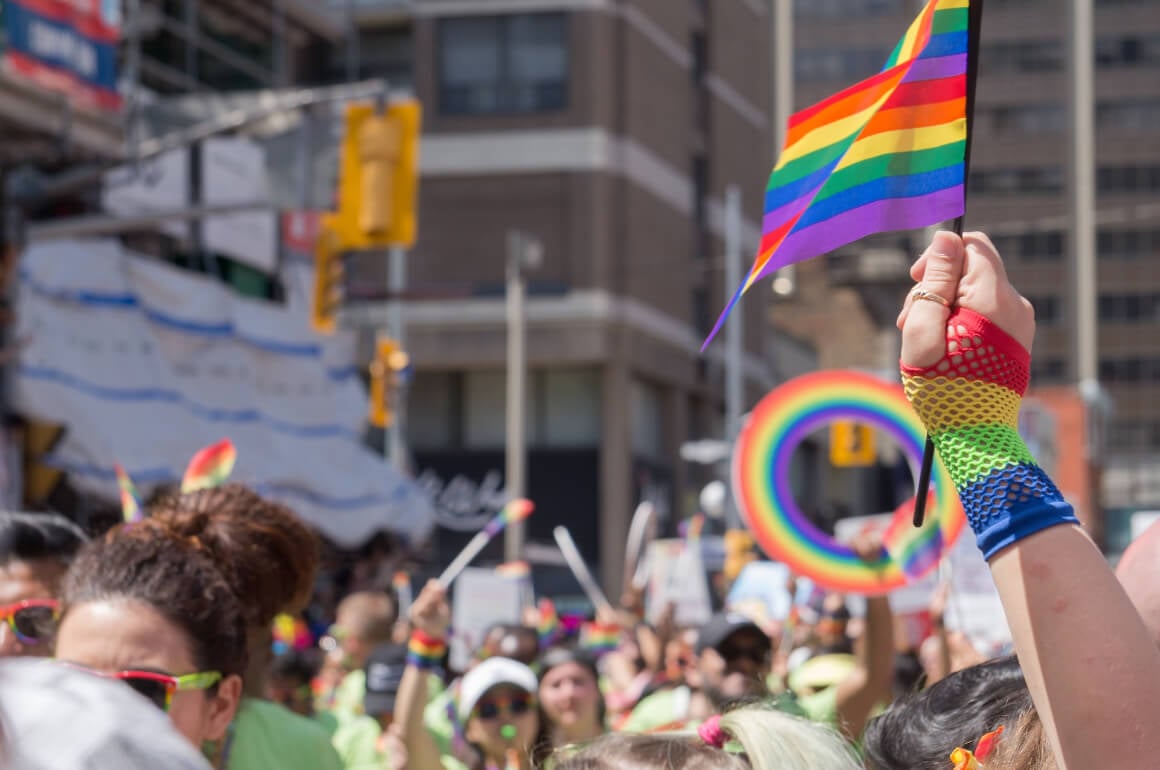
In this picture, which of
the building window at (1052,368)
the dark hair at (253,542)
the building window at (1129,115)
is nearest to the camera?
the dark hair at (253,542)

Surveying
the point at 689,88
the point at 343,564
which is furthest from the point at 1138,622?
the point at 689,88

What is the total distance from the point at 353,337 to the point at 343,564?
3329 mm

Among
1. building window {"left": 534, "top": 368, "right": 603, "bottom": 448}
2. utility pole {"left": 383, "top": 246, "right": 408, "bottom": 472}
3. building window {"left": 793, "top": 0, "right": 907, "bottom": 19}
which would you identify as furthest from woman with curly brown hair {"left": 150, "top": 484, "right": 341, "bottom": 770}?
building window {"left": 793, "top": 0, "right": 907, "bottom": 19}

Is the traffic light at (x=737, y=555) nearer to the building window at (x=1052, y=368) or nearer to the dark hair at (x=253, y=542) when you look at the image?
the dark hair at (x=253, y=542)

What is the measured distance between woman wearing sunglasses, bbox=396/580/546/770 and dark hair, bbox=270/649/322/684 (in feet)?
5.09

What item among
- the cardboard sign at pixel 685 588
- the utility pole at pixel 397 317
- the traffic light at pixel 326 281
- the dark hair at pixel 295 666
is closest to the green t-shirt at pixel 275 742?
the dark hair at pixel 295 666

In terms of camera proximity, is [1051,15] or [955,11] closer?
[955,11]

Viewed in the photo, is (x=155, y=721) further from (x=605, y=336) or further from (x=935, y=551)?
(x=605, y=336)

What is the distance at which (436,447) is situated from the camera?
38250mm

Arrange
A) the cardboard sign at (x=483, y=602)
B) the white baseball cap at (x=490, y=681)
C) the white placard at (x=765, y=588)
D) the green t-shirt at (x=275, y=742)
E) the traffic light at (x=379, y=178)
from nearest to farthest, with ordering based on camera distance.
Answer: the green t-shirt at (x=275, y=742) → the white baseball cap at (x=490, y=681) → the cardboard sign at (x=483, y=602) → the white placard at (x=765, y=588) → the traffic light at (x=379, y=178)

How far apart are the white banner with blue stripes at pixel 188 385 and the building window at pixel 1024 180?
59362mm

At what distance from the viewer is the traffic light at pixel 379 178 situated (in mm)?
13414

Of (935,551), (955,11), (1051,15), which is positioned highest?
(1051,15)

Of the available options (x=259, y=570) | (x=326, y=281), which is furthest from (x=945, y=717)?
(x=326, y=281)
